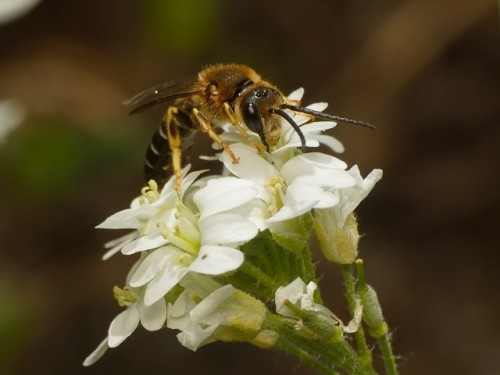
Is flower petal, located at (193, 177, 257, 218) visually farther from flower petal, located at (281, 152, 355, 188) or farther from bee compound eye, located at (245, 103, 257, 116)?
bee compound eye, located at (245, 103, 257, 116)

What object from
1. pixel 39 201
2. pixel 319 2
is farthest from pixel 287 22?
pixel 39 201

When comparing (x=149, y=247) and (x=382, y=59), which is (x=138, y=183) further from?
(x=149, y=247)

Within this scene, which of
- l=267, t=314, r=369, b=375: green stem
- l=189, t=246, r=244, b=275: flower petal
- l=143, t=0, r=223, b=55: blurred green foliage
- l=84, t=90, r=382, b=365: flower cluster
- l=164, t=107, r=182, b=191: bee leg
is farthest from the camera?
l=143, t=0, r=223, b=55: blurred green foliage

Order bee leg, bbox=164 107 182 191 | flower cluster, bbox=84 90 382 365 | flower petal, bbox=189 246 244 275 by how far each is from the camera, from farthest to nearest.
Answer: bee leg, bbox=164 107 182 191, flower cluster, bbox=84 90 382 365, flower petal, bbox=189 246 244 275

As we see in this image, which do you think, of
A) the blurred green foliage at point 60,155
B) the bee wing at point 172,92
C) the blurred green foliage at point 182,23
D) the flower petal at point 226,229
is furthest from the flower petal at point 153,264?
the blurred green foliage at point 182,23

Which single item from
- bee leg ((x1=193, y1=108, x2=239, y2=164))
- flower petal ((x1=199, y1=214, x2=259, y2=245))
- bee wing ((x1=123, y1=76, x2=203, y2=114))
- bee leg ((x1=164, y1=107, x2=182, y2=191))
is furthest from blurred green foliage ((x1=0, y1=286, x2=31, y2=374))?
flower petal ((x1=199, y1=214, x2=259, y2=245))

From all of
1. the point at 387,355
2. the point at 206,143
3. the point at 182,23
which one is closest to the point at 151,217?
the point at 387,355

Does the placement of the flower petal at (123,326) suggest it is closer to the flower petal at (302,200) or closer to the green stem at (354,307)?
the flower petal at (302,200)

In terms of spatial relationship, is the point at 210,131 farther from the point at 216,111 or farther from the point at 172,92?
the point at 172,92
